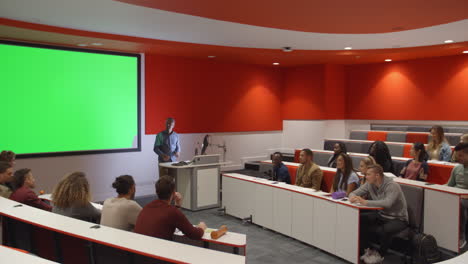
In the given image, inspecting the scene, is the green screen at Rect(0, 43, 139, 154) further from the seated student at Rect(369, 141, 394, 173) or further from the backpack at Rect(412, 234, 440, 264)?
the backpack at Rect(412, 234, 440, 264)

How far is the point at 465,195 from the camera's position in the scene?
14.4 feet

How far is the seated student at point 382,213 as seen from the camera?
13.9 feet

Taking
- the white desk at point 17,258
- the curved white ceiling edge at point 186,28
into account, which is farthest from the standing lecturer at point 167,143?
the white desk at point 17,258

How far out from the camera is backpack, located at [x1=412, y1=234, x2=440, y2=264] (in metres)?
4.16

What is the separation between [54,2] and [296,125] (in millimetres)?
7504

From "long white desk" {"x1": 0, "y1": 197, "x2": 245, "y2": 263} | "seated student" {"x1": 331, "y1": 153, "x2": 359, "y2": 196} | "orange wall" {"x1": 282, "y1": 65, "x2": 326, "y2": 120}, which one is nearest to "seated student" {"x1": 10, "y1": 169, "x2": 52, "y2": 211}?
"long white desk" {"x1": 0, "y1": 197, "x2": 245, "y2": 263}

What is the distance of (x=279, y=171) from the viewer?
6176 mm

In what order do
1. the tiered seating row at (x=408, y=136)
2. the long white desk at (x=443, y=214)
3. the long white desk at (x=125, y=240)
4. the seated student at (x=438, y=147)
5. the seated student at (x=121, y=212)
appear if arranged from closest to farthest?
the long white desk at (x=125, y=240)
the seated student at (x=121, y=212)
the long white desk at (x=443, y=214)
the seated student at (x=438, y=147)
the tiered seating row at (x=408, y=136)

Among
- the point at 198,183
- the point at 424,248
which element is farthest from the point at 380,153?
the point at 198,183

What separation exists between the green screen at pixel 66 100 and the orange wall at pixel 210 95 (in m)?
0.50

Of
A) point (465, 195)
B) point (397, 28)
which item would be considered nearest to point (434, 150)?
point (397, 28)

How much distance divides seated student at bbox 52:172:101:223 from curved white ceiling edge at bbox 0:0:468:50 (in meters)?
2.40

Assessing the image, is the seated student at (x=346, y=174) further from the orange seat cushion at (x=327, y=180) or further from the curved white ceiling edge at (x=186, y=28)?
the curved white ceiling edge at (x=186, y=28)

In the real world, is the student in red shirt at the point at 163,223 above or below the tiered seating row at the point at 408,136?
below
